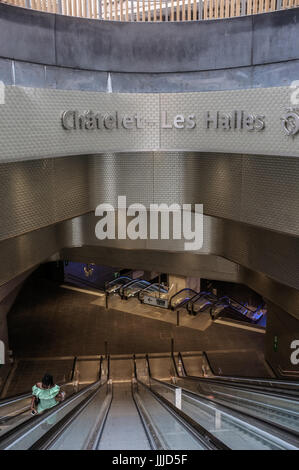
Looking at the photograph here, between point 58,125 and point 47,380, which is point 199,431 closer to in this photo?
point 47,380

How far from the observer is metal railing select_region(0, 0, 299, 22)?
327 inches

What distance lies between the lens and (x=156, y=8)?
346 inches

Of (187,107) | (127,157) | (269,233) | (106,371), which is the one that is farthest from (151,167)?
(106,371)

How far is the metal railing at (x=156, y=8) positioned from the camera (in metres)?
8.30

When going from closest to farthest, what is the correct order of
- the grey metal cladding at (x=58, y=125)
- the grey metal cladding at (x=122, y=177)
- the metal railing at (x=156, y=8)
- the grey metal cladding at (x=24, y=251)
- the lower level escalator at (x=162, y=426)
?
the lower level escalator at (x=162, y=426)
the grey metal cladding at (x=58, y=125)
the grey metal cladding at (x=122, y=177)
the grey metal cladding at (x=24, y=251)
the metal railing at (x=156, y=8)

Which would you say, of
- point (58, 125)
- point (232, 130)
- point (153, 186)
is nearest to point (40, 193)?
point (58, 125)

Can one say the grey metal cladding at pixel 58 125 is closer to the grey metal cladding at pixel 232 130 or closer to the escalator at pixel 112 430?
the grey metal cladding at pixel 232 130

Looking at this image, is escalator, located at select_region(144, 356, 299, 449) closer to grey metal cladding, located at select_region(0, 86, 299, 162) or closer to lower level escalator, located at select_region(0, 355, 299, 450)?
lower level escalator, located at select_region(0, 355, 299, 450)

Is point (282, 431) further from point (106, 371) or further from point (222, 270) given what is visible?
point (106, 371)

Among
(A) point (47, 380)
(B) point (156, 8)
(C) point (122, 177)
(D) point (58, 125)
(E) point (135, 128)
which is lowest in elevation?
(A) point (47, 380)

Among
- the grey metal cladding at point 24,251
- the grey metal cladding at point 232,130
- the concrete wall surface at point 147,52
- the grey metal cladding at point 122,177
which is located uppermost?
the concrete wall surface at point 147,52

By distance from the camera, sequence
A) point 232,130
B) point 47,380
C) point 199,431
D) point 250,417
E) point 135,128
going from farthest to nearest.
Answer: point 135,128
point 232,130
point 47,380
point 250,417
point 199,431

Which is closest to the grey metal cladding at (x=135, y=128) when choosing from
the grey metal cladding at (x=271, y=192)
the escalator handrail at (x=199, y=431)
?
the grey metal cladding at (x=271, y=192)

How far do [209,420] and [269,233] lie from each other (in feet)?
16.5
